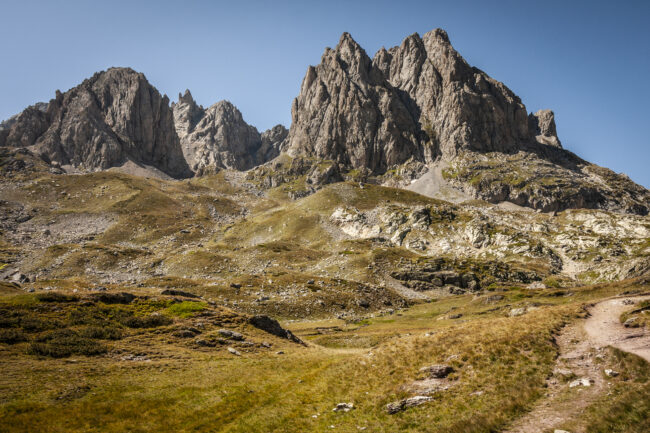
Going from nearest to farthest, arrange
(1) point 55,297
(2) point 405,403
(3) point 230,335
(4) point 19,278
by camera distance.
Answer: (2) point 405,403 < (1) point 55,297 < (3) point 230,335 < (4) point 19,278

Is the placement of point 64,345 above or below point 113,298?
below

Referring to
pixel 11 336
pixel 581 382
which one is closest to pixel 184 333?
pixel 11 336

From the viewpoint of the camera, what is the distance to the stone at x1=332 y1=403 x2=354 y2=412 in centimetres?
2312

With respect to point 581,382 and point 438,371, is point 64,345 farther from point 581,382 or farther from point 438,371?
point 581,382

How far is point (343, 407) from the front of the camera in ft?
77.0

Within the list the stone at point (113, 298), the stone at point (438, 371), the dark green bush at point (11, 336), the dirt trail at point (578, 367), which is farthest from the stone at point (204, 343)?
the dirt trail at point (578, 367)

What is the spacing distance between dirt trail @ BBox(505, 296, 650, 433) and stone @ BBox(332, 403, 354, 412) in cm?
1034

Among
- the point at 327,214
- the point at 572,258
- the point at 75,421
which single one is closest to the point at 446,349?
the point at 75,421

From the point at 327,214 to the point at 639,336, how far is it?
162887mm

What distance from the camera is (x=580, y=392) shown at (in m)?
18.6

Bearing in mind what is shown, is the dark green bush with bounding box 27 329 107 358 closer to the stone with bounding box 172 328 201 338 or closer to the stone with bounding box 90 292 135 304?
the stone with bounding box 172 328 201 338

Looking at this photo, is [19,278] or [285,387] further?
[19,278]

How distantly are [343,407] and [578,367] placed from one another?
16.0 m

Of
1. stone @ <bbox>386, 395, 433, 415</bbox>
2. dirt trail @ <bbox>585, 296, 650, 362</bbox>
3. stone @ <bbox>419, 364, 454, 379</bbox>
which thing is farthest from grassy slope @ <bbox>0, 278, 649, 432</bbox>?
dirt trail @ <bbox>585, 296, 650, 362</bbox>
